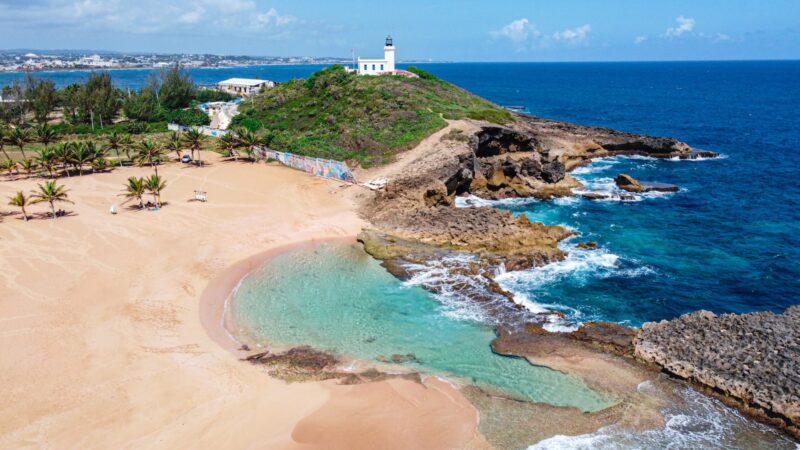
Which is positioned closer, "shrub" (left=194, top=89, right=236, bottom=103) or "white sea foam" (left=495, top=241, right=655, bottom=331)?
"white sea foam" (left=495, top=241, right=655, bottom=331)

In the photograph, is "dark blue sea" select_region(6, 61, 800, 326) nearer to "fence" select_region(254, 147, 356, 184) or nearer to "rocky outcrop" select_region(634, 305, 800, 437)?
"rocky outcrop" select_region(634, 305, 800, 437)

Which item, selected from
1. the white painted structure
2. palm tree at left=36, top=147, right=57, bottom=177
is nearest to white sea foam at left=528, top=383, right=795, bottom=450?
palm tree at left=36, top=147, right=57, bottom=177

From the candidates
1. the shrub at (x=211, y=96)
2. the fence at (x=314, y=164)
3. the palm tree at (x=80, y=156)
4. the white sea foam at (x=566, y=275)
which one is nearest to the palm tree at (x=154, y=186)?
the palm tree at (x=80, y=156)

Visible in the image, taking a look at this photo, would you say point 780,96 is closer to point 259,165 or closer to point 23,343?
point 259,165

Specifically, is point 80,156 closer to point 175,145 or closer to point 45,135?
point 175,145

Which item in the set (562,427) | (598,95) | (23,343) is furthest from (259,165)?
(598,95)

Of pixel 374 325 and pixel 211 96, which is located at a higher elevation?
pixel 211 96

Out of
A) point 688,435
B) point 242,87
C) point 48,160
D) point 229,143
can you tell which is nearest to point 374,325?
point 688,435
